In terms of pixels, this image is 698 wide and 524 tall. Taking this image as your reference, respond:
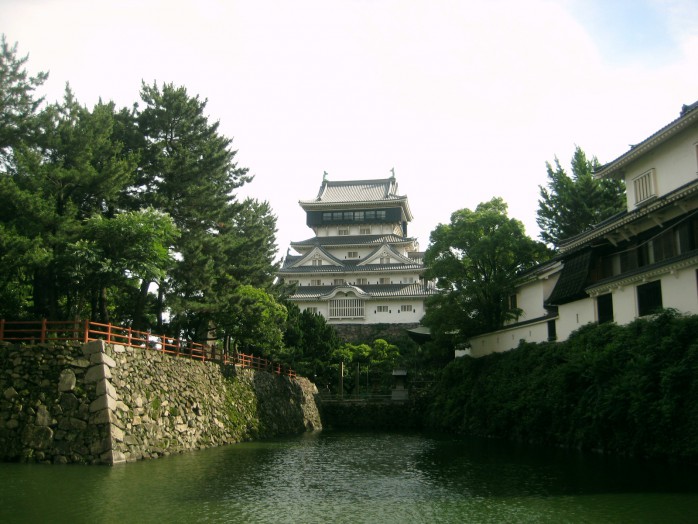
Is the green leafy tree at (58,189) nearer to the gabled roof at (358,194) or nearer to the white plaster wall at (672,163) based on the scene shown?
the white plaster wall at (672,163)

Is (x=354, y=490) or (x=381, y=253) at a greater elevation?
(x=381, y=253)

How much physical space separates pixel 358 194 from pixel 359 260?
8.97 meters

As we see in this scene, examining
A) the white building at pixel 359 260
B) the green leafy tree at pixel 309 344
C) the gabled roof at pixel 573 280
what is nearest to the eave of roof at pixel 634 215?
the gabled roof at pixel 573 280

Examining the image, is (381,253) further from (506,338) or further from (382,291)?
(506,338)

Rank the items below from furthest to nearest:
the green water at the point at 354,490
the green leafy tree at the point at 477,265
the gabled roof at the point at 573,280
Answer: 1. the green leafy tree at the point at 477,265
2. the gabled roof at the point at 573,280
3. the green water at the point at 354,490

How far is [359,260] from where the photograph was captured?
65.1m

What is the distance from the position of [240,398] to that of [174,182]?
10278mm

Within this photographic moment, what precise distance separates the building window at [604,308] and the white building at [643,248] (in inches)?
1.0

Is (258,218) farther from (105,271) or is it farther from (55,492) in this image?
(55,492)

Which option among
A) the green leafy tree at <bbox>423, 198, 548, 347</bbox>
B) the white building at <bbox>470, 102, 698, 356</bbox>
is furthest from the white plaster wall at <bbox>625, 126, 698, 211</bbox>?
the green leafy tree at <bbox>423, 198, 548, 347</bbox>

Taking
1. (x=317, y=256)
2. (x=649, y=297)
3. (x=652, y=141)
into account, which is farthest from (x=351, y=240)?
(x=649, y=297)

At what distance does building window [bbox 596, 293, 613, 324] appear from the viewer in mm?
24641

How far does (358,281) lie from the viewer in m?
62.8

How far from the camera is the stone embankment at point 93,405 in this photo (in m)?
19.0
